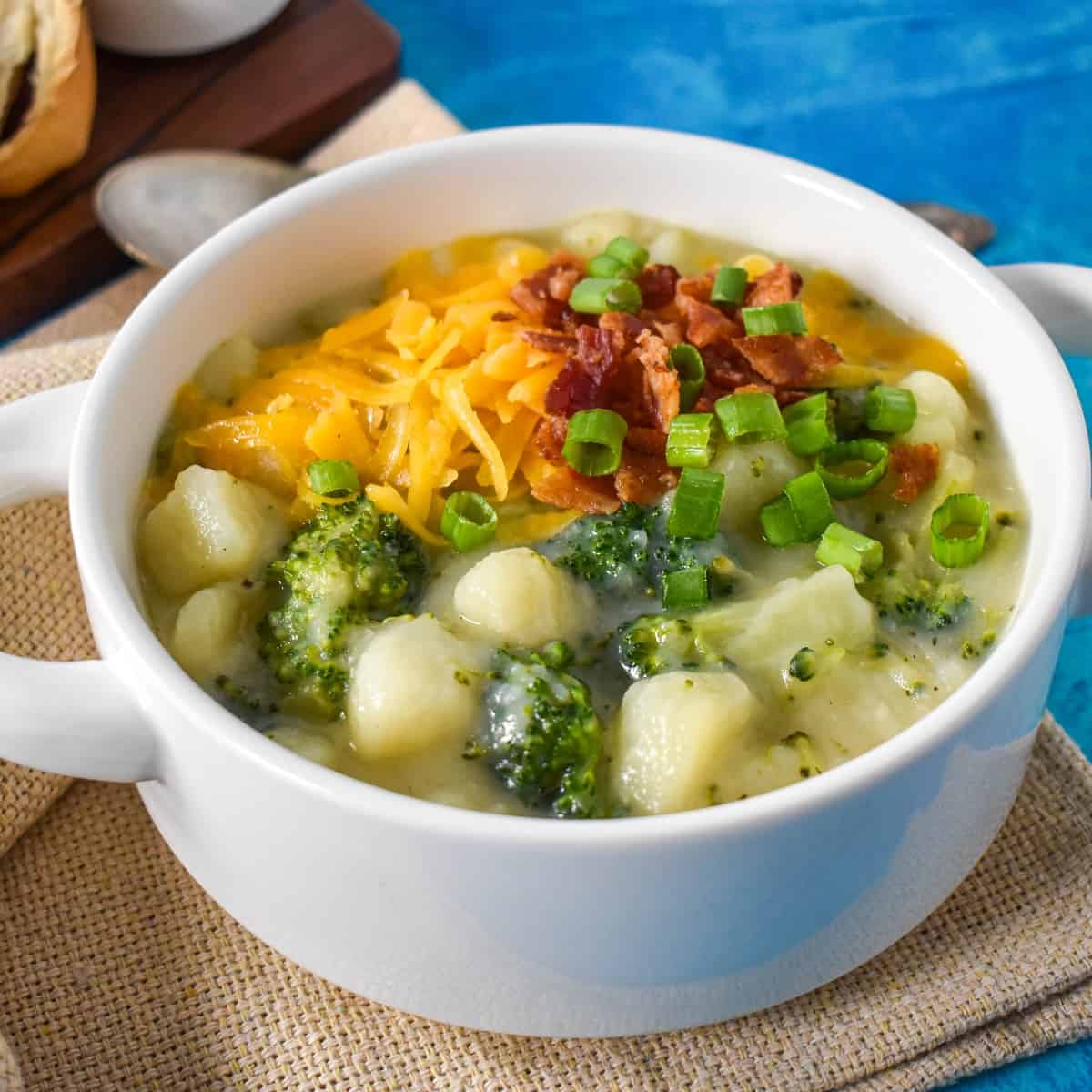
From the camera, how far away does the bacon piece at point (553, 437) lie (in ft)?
7.36

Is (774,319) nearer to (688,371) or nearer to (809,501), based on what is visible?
(688,371)

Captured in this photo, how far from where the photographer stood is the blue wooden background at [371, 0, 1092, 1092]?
157 inches

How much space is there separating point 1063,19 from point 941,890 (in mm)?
3264

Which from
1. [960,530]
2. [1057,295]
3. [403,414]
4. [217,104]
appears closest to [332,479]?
[403,414]

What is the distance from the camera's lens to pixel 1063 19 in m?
4.46

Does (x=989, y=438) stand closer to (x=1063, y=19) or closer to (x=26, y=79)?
(x=26, y=79)

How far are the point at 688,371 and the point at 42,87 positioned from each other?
181 centimetres

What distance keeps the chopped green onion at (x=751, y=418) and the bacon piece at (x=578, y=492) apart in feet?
0.62

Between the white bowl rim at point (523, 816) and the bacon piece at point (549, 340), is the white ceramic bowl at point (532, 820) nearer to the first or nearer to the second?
the white bowl rim at point (523, 816)

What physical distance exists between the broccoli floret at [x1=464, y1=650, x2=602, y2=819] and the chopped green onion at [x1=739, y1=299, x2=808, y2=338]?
685 mm

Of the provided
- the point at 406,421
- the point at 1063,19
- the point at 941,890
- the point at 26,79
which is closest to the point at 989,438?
the point at 941,890

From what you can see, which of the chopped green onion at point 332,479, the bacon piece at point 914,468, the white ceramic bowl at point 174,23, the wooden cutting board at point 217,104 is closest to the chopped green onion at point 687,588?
the bacon piece at point 914,468

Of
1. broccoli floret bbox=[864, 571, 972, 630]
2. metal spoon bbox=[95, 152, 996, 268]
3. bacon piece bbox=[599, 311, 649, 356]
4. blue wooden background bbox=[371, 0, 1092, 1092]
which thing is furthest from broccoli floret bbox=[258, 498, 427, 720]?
blue wooden background bbox=[371, 0, 1092, 1092]

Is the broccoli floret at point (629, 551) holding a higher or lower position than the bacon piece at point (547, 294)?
lower
